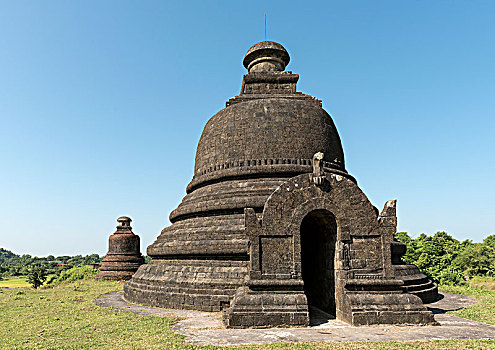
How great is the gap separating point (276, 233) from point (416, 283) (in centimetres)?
694

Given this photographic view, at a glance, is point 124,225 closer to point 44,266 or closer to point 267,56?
point 267,56

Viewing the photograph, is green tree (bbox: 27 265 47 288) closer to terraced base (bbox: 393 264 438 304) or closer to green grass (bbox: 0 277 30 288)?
green grass (bbox: 0 277 30 288)

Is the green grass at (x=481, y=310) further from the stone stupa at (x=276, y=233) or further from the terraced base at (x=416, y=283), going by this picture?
the stone stupa at (x=276, y=233)

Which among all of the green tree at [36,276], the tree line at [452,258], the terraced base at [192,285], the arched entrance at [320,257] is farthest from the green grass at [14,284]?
the tree line at [452,258]

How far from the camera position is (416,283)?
13062mm

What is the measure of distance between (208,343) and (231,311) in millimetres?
1359

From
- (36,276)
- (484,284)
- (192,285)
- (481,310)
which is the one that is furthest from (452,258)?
(36,276)

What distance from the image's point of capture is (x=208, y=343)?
7.58 meters

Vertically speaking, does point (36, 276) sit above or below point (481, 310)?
below

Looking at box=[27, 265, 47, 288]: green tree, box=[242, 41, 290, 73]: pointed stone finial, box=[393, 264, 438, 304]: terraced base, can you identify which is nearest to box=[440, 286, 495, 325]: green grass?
box=[393, 264, 438, 304]: terraced base

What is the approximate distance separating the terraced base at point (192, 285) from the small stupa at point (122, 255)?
13784 mm

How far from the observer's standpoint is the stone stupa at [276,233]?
9.29 meters

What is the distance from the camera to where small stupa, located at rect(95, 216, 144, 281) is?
26438 millimetres

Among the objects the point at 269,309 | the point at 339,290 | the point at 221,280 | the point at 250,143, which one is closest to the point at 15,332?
the point at 221,280
